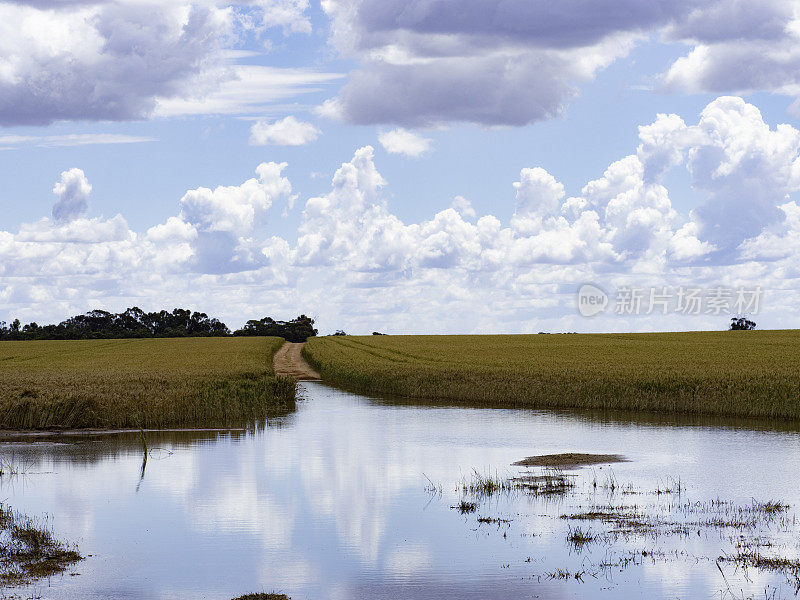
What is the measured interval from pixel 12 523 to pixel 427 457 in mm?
10829

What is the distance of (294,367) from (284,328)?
75.9m

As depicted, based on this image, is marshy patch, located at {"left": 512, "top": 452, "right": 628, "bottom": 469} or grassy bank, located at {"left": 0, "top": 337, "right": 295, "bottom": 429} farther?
grassy bank, located at {"left": 0, "top": 337, "right": 295, "bottom": 429}

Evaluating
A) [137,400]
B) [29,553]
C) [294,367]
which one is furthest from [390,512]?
[294,367]

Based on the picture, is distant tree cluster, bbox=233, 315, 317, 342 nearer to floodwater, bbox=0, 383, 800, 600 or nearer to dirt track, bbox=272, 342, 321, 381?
dirt track, bbox=272, 342, 321, 381

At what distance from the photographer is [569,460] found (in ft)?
73.8

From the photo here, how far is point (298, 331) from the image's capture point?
140 metres

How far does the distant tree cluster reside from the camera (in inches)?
5507

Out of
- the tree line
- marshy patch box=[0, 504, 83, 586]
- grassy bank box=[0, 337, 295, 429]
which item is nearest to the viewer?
marshy patch box=[0, 504, 83, 586]

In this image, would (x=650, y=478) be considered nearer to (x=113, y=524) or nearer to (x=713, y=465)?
(x=713, y=465)

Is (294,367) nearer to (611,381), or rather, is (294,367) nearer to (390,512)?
(611,381)

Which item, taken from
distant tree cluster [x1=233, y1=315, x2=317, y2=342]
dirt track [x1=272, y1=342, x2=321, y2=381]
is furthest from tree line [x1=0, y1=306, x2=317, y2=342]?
dirt track [x1=272, y1=342, x2=321, y2=381]

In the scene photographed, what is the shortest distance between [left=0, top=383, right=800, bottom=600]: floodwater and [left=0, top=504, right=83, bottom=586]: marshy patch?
12.1 inches

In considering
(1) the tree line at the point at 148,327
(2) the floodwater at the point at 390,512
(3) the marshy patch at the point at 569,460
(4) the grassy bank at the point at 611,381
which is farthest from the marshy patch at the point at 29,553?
(1) the tree line at the point at 148,327

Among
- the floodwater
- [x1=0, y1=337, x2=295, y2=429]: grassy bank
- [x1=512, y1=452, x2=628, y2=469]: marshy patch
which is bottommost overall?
the floodwater
